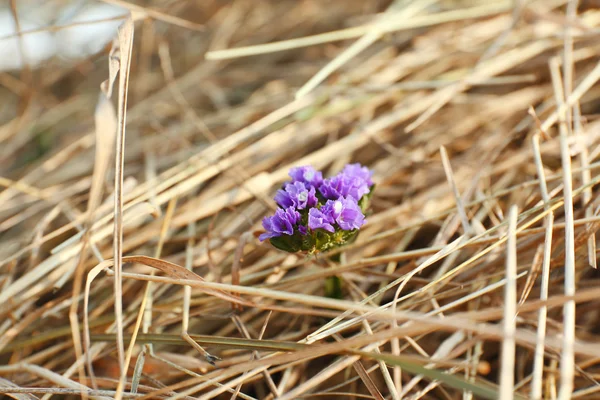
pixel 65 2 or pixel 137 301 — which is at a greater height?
pixel 65 2

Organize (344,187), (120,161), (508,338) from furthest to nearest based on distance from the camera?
(344,187) < (120,161) < (508,338)

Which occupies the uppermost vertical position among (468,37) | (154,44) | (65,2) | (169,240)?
(65,2)

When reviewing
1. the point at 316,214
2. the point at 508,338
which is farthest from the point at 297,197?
the point at 508,338

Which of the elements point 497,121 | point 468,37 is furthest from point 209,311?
point 468,37

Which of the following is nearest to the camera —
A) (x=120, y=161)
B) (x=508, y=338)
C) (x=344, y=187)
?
(x=508, y=338)

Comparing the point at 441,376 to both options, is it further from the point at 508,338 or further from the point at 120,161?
the point at 120,161

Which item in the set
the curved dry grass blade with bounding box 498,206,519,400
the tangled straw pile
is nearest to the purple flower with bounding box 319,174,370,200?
the tangled straw pile

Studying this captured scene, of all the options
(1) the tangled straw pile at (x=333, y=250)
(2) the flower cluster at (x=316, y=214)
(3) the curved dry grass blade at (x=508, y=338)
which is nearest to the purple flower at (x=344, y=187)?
(2) the flower cluster at (x=316, y=214)

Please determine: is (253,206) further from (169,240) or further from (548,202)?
(548,202)
